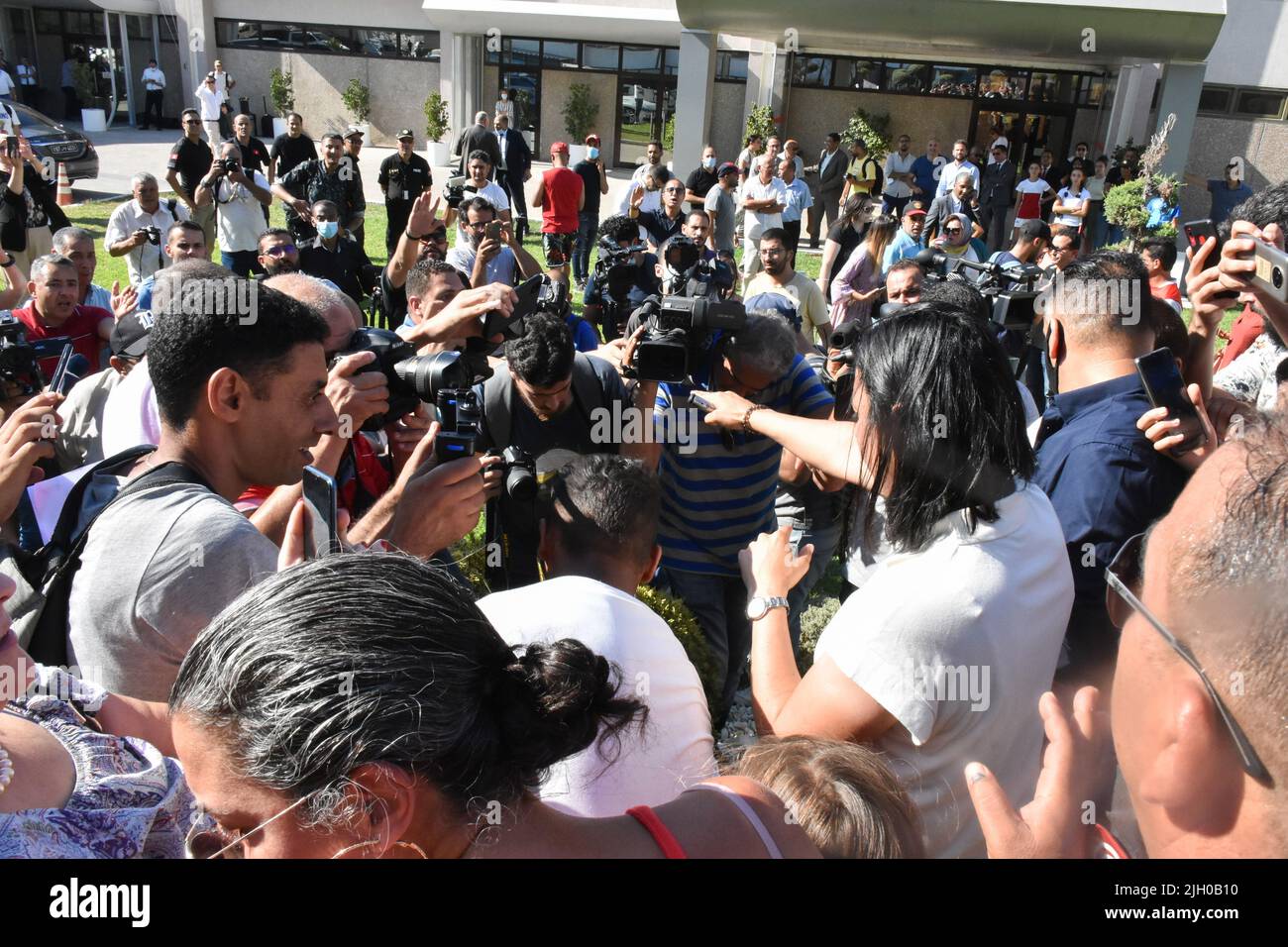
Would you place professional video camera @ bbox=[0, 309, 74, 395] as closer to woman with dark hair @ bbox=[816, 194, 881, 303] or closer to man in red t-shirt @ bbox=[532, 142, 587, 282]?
woman with dark hair @ bbox=[816, 194, 881, 303]

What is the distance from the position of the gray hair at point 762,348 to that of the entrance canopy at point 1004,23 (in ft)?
43.3

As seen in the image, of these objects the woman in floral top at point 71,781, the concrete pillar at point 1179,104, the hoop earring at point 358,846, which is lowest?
the woman in floral top at point 71,781

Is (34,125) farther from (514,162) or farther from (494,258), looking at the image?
(494,258)

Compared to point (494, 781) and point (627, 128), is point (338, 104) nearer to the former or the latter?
point (627, 128)

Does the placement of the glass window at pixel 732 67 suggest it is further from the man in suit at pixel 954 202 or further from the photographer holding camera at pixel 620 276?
the photographer holding camera at pixel 620 276

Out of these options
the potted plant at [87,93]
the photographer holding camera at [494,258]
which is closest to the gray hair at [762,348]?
the photographer holding camera at [494,258]

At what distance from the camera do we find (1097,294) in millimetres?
2949

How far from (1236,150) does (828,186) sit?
10217mm

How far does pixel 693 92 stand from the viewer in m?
15.8

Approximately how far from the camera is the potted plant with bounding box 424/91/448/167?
21.3 m

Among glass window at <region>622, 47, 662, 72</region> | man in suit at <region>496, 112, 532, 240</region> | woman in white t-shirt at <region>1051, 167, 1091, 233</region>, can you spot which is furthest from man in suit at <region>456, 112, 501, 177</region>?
glass window at <region>622, 47, 662, 72</region>

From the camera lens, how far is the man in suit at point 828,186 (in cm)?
1473

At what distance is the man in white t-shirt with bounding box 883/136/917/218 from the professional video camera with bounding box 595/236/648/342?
9.43 meters

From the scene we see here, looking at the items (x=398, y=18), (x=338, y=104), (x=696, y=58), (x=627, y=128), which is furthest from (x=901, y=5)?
(x=338, y=104)
